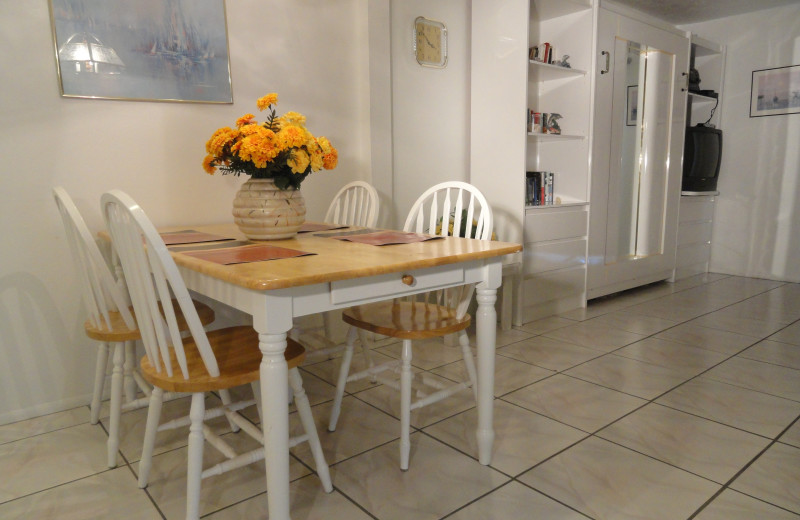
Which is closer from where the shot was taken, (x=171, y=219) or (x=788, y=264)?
(x=171, y=219)

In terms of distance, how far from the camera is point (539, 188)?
133 inches

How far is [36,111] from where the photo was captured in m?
2.04

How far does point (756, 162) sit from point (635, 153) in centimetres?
151

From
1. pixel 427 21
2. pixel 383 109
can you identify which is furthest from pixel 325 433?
pixel 427 21

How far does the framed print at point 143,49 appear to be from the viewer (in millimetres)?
2080

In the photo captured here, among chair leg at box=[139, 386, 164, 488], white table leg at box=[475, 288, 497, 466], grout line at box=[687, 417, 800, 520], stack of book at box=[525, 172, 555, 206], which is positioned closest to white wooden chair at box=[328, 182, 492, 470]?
white table leg at box=[475, 288, 497, 466]

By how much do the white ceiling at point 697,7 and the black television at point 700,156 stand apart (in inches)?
37.8

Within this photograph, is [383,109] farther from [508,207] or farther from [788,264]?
[788,264]

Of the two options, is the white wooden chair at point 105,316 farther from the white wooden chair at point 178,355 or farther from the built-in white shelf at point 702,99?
the built-in white shelf at point 702,99

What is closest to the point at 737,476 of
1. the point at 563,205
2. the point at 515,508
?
the point at 515,508

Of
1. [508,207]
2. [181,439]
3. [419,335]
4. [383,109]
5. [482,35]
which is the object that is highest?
[482,35]

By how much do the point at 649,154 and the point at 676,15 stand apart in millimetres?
1496

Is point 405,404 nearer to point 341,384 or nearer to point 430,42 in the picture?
point 341,384

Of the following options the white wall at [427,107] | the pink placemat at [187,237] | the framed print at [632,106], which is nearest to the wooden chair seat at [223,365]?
the pink placemat at [187,237]
